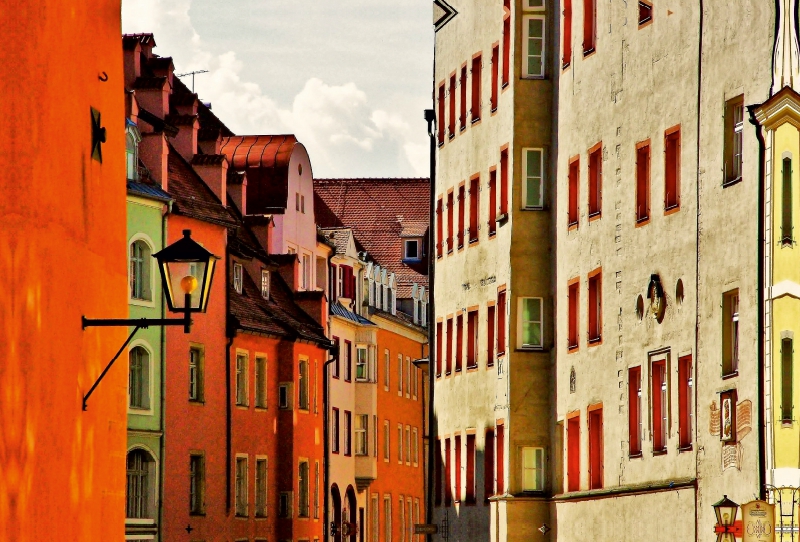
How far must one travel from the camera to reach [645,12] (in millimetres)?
36375

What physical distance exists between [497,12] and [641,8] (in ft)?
36.2

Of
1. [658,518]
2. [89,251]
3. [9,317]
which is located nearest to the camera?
[9,317]

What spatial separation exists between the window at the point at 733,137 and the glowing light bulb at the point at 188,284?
15.8 m

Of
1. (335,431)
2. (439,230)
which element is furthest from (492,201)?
(335,431)

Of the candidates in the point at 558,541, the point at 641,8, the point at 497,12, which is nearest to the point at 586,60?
the point at 641,8

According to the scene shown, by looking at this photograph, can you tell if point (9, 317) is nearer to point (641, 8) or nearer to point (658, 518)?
point (658, 518)

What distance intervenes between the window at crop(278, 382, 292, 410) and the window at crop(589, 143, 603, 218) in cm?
2633

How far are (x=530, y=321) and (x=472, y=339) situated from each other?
17.8ft

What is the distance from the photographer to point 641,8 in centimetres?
3656

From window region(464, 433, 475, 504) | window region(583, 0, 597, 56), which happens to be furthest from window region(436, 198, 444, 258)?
window region(583, 0, 597, 56)

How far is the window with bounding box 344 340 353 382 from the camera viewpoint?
78.9 meters

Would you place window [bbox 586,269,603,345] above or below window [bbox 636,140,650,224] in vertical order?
below

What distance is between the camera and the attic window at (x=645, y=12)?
1415 inches

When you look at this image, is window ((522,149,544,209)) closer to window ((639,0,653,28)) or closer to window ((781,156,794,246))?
window ((639,0,653,28))
